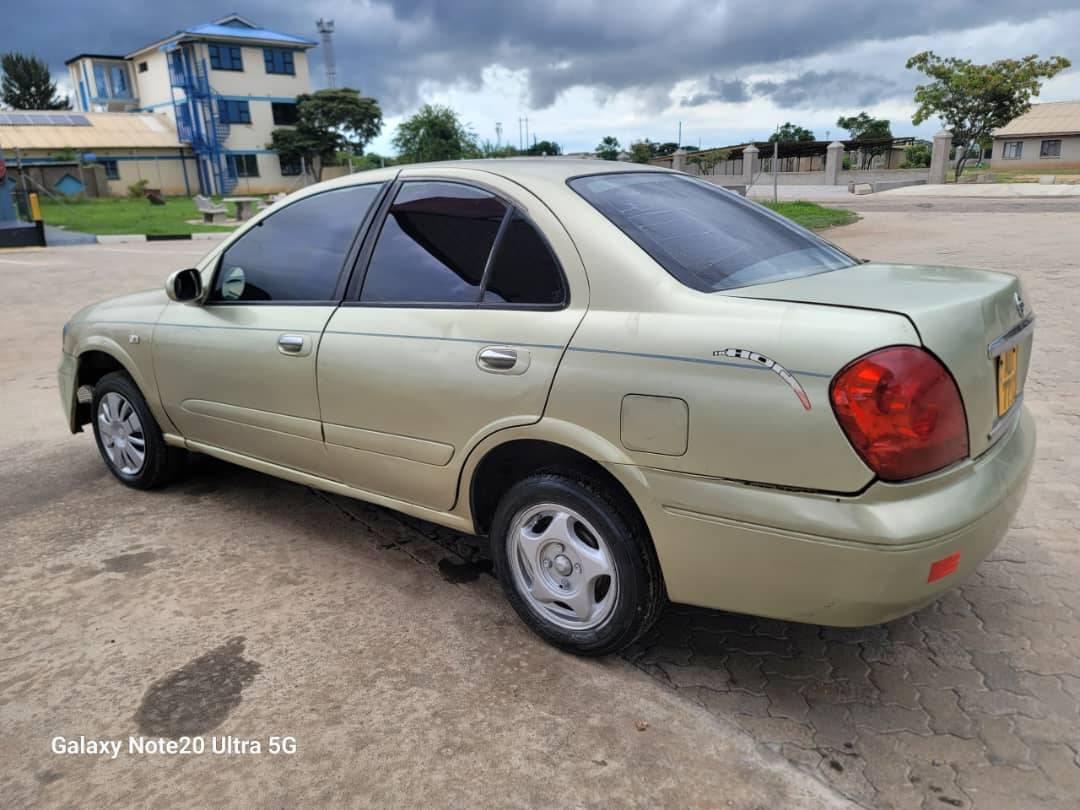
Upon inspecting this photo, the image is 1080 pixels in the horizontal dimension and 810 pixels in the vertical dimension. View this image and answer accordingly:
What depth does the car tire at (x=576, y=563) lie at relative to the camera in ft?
8.30

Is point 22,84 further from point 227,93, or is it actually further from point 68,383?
point 68,383

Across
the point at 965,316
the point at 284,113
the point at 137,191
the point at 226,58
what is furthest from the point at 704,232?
the point at 284,113

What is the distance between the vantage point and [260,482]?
461 cm

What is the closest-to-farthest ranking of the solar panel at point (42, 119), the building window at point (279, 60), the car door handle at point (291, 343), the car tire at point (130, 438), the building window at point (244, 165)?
the car door handle at point (291, 343), the car tire at point (130, 438), the solar panel at point (42, 119), the building window at point (244, 165), the building window at point (279, 60)

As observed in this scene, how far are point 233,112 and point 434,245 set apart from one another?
52.3 metres

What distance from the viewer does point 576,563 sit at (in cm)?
269

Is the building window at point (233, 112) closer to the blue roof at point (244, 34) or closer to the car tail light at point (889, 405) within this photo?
the blue roof at point (244, 34)

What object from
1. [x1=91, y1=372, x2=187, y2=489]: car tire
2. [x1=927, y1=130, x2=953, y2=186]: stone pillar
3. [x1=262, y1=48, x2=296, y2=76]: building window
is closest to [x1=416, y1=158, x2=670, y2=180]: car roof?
[x1=91, y1=372, x2=187, y2=489]: car tire

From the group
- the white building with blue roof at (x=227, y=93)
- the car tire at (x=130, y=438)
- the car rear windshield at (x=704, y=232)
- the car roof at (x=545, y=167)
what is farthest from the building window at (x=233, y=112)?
the car rear windshield at (x=704, y=232)

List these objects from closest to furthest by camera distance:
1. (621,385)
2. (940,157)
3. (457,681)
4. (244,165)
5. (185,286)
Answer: (621,385), (457,681), (185,286), (940,157), (244,165)

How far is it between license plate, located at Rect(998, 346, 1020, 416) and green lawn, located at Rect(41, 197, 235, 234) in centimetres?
2368

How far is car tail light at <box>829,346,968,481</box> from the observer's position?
207 centimetres

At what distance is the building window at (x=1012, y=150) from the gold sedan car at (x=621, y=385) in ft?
183

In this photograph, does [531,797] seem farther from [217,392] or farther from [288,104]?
[288,104]
